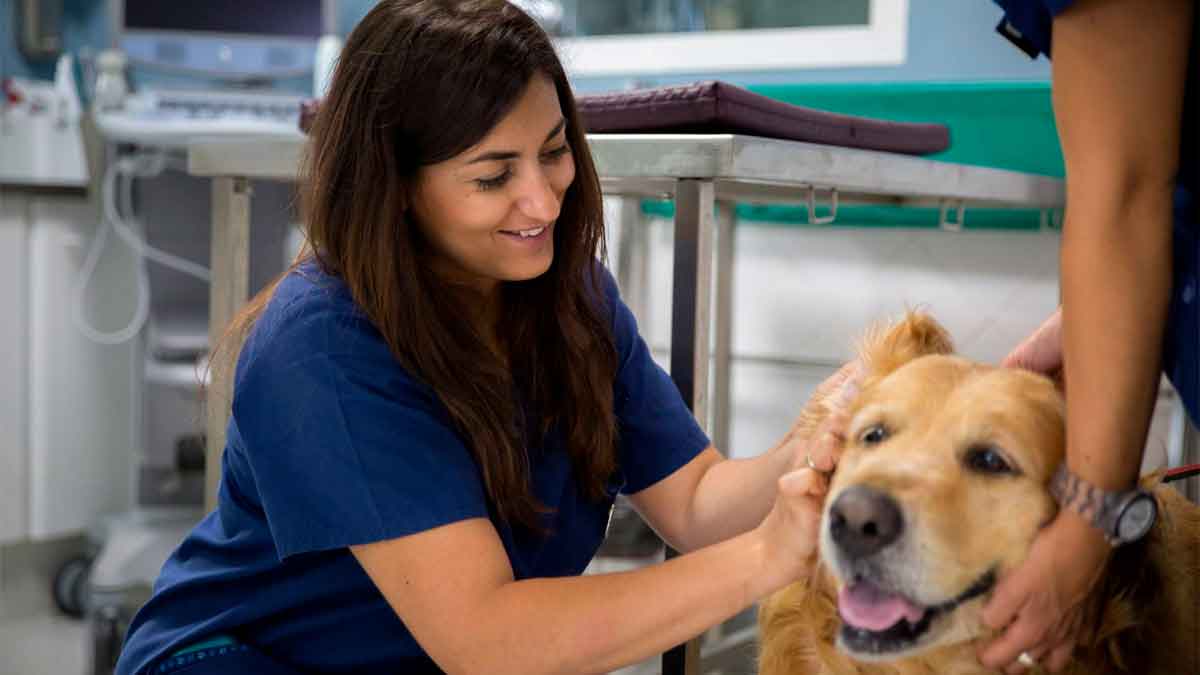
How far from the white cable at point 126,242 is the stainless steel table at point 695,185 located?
1.23m

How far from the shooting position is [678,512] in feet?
4.54

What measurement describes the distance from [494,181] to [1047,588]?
611mm

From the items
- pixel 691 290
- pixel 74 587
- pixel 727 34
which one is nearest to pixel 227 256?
pixel 691 290

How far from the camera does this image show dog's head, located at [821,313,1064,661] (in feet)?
2.99

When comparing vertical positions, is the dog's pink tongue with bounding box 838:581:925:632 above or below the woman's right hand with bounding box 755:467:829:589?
below

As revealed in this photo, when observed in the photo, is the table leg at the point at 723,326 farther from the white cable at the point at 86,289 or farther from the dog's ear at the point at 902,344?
the white cable at the point at 86,289

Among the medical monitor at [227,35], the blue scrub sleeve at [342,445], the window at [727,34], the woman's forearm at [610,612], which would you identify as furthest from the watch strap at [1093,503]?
the medical monitor at [227,35]

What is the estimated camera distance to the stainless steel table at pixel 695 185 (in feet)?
4.17

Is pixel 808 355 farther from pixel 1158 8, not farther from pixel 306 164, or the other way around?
pixel 1158 8

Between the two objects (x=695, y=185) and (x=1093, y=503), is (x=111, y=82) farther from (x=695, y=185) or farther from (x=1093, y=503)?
(x=1093, y=503)

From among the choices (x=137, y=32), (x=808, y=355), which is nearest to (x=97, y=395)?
(x=137, y=32)

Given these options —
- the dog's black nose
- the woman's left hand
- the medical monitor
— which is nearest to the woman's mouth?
the dog's black nose

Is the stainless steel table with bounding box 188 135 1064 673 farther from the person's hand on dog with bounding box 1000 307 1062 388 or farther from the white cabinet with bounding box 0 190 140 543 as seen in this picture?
the white cabinet with bounding box 0 190 140 543

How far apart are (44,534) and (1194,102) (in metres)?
2.67
